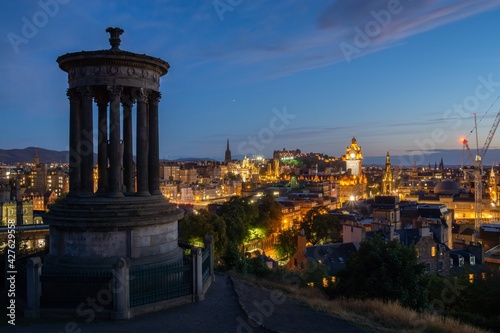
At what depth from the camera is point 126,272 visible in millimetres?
14453

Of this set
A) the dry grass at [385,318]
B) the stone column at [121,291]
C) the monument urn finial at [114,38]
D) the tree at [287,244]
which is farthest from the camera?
the tree at [287,244]

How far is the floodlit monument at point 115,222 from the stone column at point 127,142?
48mm

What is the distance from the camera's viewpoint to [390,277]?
23.2 m

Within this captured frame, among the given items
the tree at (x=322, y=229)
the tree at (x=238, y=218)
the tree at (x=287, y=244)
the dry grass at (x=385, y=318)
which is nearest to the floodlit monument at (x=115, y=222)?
the dry grass at (x=385, y=318)

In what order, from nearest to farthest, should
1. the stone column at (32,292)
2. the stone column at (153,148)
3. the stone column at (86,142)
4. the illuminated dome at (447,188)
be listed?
the stone column at (32,292) → the stone column at (86,142) → the stone column at (153,148) → the illuminated dome at (447,188)

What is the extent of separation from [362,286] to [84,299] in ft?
47.5

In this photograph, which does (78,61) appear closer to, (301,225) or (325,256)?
(325,256)

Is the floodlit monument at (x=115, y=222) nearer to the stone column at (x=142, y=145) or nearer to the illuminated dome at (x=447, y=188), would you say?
the stone column at (x=142, y=145)

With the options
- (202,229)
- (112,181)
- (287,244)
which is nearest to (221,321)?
(112,181)

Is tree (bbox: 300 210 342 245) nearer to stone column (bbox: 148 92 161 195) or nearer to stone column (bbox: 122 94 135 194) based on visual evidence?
stone column (bbox: 122 94 135 194)

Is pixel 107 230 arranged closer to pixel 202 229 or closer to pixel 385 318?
pixel 385 318

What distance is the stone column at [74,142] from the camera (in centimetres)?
1855

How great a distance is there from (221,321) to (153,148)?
8.50m

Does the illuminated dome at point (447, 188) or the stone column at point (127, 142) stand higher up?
the stone column at point (127, 142)
